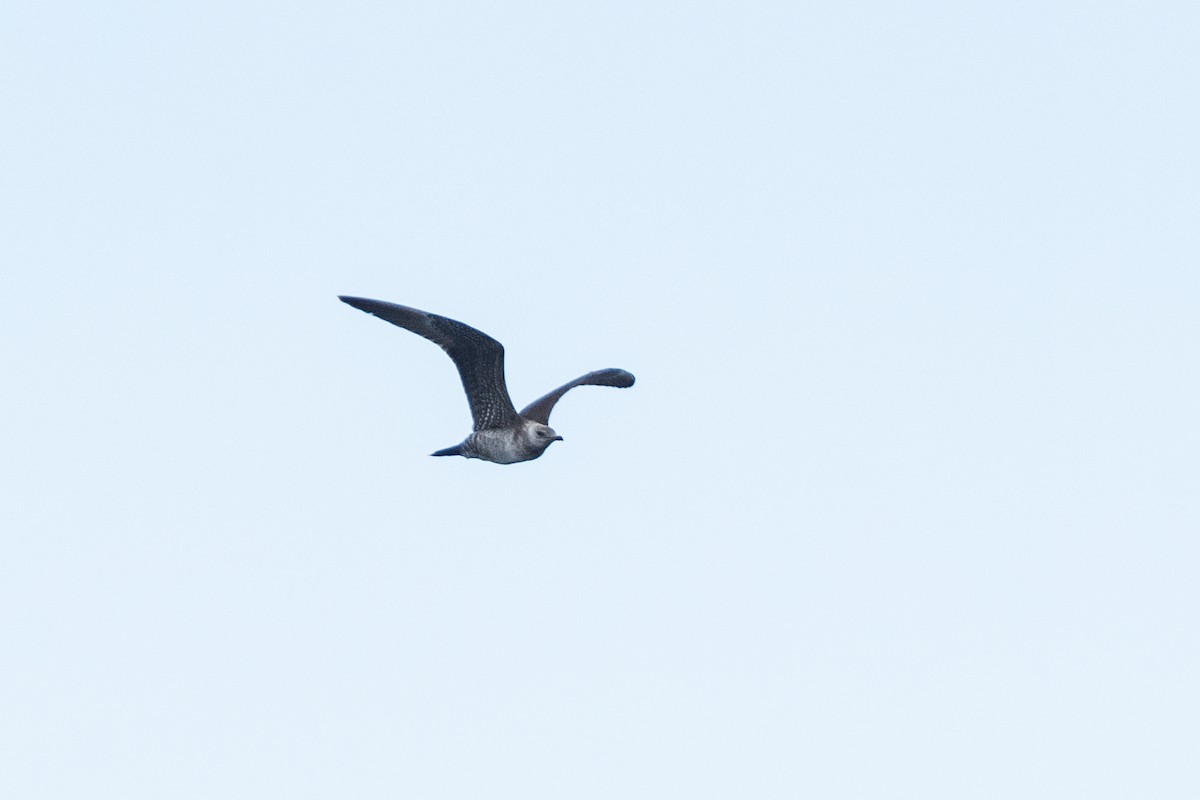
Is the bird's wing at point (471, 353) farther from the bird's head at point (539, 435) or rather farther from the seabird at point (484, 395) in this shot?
the bird's head at point (539, 435)

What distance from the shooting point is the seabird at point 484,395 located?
68.9ft

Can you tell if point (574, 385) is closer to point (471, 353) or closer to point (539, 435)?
point (539, 435)

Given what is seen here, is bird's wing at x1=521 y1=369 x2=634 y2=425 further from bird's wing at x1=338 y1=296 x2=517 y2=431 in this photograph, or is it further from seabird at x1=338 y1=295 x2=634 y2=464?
bird's wing at x1=338 y1=296 x2=517 y2=431

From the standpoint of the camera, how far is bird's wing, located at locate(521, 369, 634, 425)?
80.3 feet

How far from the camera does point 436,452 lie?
24.2m

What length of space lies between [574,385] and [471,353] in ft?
12.1

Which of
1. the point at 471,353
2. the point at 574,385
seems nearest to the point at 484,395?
the point at 471,353

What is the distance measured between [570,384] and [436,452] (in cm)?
246

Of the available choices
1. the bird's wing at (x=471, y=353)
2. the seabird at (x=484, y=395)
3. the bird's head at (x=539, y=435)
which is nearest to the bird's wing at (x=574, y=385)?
the seabird at (x=484, y=395)

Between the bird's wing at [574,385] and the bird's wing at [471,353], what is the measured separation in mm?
1284

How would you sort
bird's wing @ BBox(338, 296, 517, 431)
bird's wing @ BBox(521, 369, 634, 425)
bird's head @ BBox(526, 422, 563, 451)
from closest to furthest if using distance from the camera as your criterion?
bird's wing @ BBox(338, 296, 517, 431) < bird's head @ BBox(526, 422, 563, 451) < bird's wing @ BBox(521, 369, 634, 425)

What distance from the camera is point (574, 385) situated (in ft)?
83.4

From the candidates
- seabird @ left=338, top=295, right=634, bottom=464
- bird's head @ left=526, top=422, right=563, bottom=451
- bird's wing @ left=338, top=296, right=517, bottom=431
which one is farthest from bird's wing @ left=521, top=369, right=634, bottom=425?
bird's wing @ left=338, top=296, right=517, bottom=431

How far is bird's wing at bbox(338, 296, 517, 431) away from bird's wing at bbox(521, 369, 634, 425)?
4.21 feet
